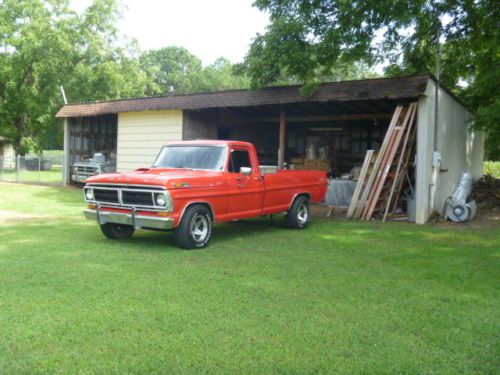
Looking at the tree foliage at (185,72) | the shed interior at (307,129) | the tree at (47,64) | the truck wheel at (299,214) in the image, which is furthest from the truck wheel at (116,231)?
the tree foliage at (185,72)

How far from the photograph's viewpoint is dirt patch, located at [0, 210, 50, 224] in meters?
11.3

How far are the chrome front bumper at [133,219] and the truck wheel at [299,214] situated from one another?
3493mm

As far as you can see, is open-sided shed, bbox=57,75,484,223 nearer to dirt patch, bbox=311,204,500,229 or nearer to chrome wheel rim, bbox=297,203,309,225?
dirt patch, bbox=311,204,500,229

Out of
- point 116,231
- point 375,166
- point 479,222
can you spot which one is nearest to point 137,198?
point 116,231

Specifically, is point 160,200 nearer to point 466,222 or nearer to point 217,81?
point 466,222

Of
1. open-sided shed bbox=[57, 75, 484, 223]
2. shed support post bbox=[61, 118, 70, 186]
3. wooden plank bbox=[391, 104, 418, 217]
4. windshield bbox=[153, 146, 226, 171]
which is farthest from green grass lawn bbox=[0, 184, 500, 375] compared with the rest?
shed support post bbox=[61, 118, 70, 186]

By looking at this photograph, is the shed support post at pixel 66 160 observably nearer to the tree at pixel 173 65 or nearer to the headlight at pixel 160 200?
the headlight at pixel 160 200

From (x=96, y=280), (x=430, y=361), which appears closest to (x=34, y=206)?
(x=96, y=280)

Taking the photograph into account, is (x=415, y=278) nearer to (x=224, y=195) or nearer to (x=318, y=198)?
(x=224, y=195)

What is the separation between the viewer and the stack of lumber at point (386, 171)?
12211mm

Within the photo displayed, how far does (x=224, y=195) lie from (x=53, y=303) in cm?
404

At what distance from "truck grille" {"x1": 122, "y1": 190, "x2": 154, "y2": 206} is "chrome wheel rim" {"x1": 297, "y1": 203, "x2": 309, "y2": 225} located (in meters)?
3.92

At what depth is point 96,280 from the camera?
6.04m

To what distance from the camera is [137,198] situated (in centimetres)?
803
